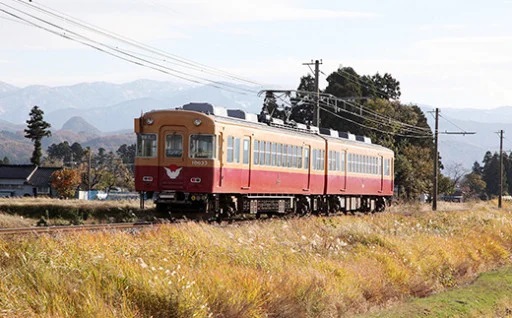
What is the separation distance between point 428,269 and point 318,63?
3552 centimetres

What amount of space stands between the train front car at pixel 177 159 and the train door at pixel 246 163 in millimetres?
1954

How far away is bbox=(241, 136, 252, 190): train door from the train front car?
195 cm

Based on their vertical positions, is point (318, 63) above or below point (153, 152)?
above

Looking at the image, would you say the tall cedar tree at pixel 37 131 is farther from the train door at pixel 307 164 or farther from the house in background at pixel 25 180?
the train door at pixel 307 164

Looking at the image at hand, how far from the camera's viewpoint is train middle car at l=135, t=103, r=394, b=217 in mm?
27031

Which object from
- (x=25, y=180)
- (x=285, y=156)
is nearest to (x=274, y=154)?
(x=285, y=156)

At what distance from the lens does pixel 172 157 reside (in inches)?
1083

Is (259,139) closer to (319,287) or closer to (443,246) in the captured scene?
(443,246)

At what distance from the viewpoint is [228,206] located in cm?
2861

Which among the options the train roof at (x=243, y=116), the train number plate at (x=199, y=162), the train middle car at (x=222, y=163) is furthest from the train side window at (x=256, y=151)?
the train number plate at (x=199, y=162)

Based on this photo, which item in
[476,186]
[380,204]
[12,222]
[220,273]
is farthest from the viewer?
[476,186]

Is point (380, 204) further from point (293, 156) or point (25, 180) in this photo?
point (25, 180)

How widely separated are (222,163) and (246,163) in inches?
75.2

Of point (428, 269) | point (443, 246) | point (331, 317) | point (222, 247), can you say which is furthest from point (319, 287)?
point (443, 246)
